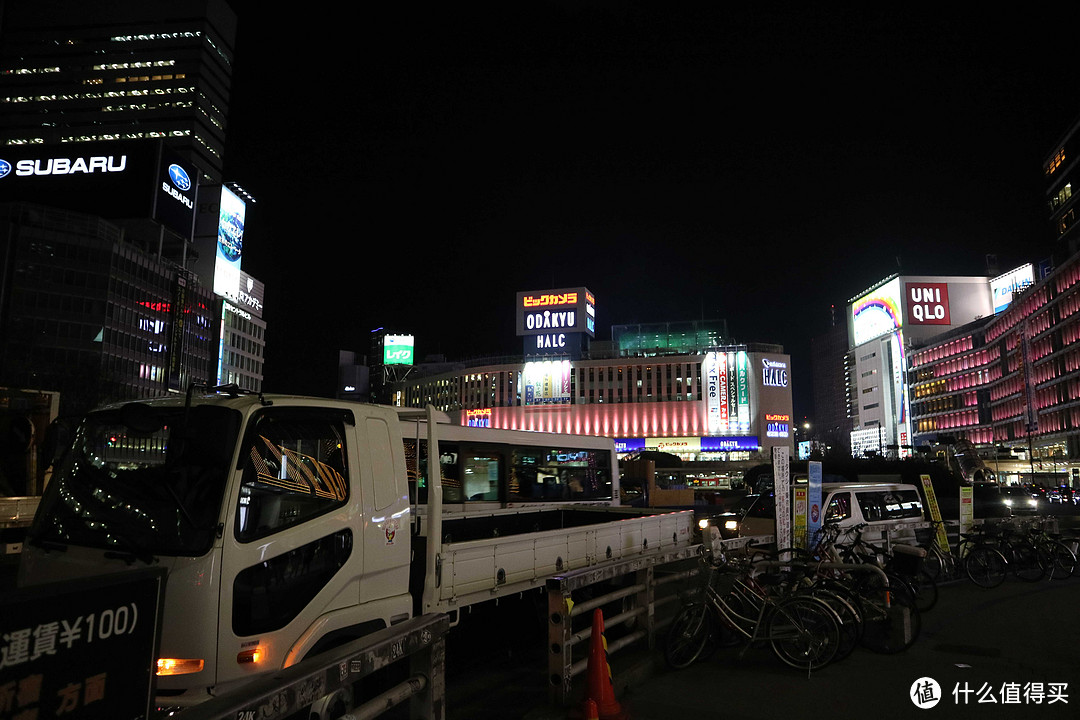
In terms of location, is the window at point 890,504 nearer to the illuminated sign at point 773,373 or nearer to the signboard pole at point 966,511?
the signboard pole at point 966,511

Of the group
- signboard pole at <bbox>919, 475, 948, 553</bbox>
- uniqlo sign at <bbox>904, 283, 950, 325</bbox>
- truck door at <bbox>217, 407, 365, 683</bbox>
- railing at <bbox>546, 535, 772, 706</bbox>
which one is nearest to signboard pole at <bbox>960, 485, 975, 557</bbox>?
signboard pole at <bbox>919, 475, 948, 553</bbox>

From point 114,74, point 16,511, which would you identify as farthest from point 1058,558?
point 114,74

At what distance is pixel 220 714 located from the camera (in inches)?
81.0

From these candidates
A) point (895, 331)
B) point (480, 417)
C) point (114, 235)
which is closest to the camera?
point (114, 235)

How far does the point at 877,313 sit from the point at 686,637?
126236 mm

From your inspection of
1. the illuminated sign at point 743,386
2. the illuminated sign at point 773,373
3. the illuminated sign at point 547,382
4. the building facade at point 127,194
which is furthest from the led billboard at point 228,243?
the illuminated sign at point 773,373

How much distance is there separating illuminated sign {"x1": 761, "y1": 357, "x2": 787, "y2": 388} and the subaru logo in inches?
2880

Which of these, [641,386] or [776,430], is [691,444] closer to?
[641,386]

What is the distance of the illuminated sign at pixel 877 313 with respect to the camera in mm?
113812

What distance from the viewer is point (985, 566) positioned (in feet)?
41.2

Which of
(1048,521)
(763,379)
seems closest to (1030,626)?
(1048,521)

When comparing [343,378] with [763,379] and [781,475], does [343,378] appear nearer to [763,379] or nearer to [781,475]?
[763,379]

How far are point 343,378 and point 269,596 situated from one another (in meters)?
146

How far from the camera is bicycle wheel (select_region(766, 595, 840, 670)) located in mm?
7008
